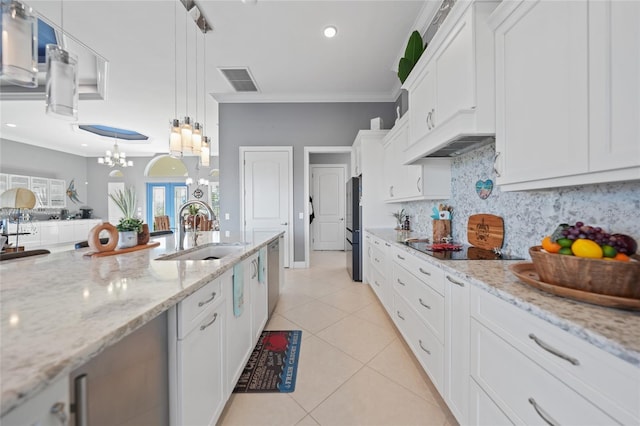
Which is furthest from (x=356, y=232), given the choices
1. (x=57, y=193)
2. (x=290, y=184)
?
(x=57, y=193)

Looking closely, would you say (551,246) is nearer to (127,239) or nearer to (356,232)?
(127,239)

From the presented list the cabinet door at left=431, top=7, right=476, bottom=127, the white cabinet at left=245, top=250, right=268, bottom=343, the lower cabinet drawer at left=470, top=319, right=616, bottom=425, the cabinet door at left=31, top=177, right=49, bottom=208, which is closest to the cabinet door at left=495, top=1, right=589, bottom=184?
the cabinet door at left=431, top=7, right=476, bottom=127

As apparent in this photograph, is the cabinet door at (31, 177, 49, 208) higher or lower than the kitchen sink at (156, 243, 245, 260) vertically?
higher

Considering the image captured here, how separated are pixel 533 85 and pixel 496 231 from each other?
100 centimetres

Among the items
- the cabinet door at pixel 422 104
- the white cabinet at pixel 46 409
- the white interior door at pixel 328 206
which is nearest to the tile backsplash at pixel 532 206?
the cabinet door at pixel 422 104

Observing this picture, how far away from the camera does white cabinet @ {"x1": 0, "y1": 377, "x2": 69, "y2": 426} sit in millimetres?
465

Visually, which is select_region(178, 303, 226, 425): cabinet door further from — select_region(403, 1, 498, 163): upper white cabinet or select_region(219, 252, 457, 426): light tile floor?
select_region(403, 1, 498, 163): upper white cabinet

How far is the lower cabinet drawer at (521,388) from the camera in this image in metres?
0.71

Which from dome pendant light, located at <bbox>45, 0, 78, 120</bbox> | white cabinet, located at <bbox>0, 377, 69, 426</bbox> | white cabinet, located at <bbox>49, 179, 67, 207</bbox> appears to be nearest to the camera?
Result: white cabinet, located at <bbox>0, 377, 69, 426</bbox>

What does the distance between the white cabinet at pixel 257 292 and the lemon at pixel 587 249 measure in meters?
Result: 1.70

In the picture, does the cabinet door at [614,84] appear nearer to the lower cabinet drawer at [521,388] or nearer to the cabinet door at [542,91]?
the cabinet door at [542,91]

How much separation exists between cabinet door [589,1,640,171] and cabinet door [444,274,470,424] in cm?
72

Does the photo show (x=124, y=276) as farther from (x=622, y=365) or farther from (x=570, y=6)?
(x=570, y=6)


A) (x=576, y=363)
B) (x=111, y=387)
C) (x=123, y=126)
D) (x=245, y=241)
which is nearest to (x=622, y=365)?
(x=576, y=363)
